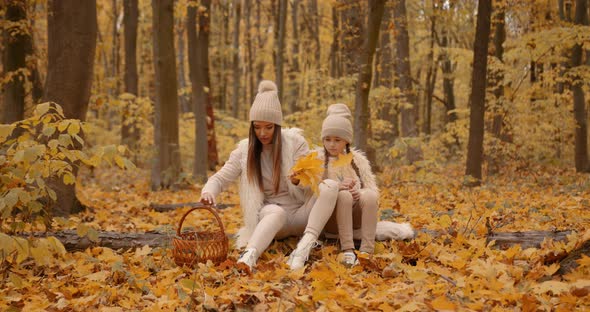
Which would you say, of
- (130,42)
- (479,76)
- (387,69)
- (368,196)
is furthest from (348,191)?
(387,69)

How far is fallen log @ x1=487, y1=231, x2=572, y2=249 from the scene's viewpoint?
12.4 feet

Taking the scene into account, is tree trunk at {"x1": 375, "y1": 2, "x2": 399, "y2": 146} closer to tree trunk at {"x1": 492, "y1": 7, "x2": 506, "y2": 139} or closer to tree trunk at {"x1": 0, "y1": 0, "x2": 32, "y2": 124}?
tree trunk at {"x1": 492, "y1": 7, "x2": 506, "y2": 139}

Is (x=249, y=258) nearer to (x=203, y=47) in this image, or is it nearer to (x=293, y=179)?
(x=293, y=179)

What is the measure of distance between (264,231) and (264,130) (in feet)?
2.72

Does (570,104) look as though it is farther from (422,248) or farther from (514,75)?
(422,248)

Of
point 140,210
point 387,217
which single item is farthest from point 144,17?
point 387,217

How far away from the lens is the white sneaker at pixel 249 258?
3.47 metres

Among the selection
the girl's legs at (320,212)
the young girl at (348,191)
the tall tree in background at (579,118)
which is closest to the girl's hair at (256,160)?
the young girl at (348,191)

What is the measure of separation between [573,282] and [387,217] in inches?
113

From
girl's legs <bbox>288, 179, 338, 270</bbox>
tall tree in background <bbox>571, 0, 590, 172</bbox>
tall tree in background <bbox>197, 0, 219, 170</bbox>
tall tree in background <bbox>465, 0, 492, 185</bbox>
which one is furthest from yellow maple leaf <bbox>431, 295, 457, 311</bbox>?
tall tree in background <bbox>571, 0, 590, 172</bbox>

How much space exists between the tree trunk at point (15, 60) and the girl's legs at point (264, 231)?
571cm

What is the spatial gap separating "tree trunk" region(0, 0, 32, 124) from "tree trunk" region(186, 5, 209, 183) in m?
3.22

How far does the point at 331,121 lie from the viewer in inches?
159

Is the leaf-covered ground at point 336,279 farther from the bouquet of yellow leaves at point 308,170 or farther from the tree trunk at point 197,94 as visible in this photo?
the tree trunk at point 197,94
